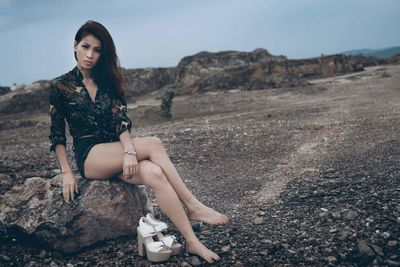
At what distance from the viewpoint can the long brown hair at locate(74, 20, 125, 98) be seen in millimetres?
4285

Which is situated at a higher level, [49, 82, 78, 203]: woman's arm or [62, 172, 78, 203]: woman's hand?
[49, 82, 78, 203]: woman's arm

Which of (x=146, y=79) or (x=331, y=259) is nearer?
(x=331, y=259)

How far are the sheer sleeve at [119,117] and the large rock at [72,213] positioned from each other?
1.87 ft

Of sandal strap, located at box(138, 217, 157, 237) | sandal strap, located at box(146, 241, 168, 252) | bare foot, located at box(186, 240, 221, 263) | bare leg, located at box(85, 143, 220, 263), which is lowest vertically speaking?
bare foot, located at box(186, 240, 221, 263)

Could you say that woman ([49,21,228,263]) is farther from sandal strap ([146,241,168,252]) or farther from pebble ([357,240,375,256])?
pebble ([357,240,375,256])

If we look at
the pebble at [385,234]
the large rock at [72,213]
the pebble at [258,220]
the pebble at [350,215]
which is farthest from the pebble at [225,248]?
the pebble at [385,234]

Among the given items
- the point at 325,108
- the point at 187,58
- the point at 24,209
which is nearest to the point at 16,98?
the point at 187,58

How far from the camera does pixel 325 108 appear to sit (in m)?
13.7

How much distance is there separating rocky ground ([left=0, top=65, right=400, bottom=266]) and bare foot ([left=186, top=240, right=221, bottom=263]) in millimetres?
68

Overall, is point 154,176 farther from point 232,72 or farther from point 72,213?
point 232,72

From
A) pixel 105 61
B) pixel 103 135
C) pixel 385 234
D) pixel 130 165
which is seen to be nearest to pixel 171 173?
pixel 130 165

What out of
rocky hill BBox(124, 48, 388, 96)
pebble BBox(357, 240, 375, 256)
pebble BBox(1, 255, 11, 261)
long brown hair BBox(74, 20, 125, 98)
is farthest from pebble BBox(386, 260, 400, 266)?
rocky hill BBox(124, 48, 388, 96)

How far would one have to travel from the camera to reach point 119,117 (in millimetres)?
4473

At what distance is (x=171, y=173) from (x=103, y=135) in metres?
0.85
